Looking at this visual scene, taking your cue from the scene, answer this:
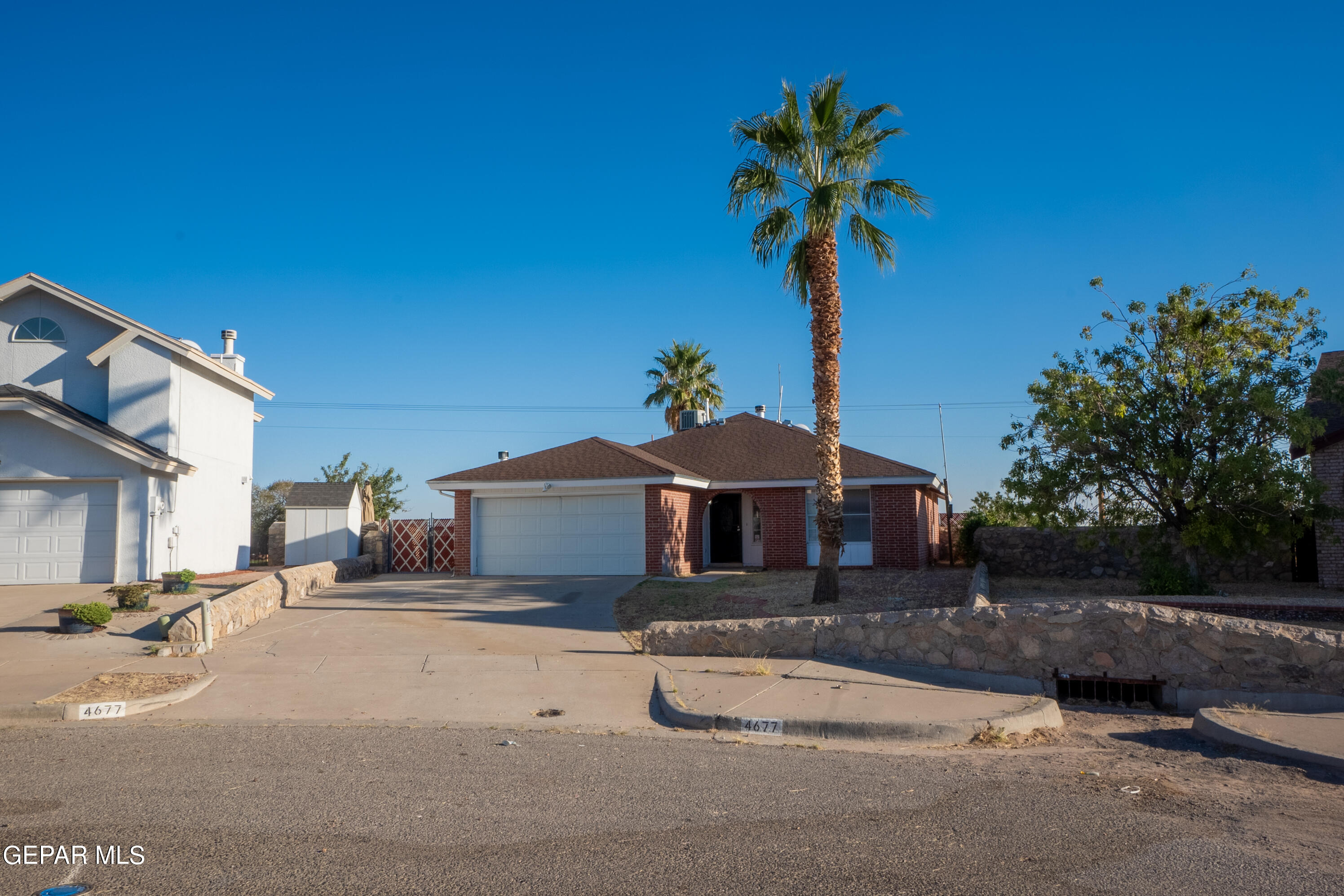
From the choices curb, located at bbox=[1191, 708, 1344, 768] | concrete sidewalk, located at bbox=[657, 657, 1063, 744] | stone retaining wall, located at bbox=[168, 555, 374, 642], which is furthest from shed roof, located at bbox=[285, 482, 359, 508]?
curb, located at bbox=[1191, 708, 1344, 768]

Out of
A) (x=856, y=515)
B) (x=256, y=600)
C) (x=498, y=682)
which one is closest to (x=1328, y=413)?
(x=856, y=515)

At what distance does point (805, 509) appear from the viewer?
80.2 feet

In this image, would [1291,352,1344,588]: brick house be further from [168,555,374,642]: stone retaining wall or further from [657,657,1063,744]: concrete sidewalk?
[168,555,374,642]: stone retaining wall

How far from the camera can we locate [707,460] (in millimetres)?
26672

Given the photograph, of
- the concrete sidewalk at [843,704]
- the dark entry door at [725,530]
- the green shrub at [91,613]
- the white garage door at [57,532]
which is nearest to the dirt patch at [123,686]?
the green shrub at [91,613]

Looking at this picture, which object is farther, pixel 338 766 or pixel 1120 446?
pixel 1120 446

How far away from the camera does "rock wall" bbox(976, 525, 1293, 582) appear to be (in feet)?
64.6

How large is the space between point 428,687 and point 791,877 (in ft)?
19.9

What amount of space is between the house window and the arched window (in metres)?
18.6

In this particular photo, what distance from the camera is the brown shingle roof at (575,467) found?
22.0 metres

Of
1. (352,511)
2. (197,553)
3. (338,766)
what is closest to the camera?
(338,766)

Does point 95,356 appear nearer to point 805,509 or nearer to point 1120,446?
point 805,509

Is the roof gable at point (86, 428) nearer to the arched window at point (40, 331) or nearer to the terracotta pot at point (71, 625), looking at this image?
the arched window at point (40, 331)

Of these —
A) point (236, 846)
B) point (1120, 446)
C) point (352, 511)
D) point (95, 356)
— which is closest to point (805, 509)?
point (1120, 446)
